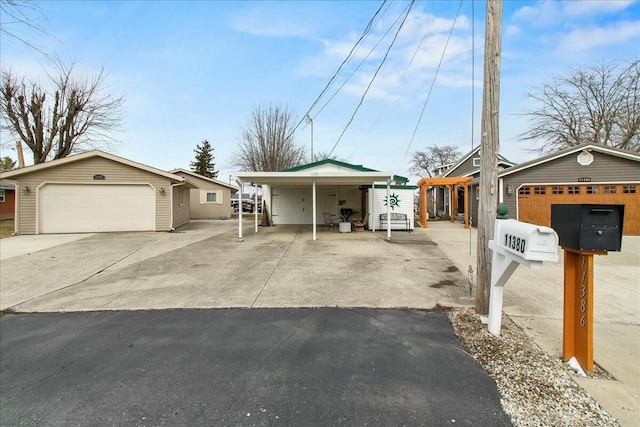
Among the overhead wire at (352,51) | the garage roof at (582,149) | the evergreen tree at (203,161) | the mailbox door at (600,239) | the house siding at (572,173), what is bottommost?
the mailbox door at (600,239)

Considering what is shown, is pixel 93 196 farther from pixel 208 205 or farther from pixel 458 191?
pixel 458 191

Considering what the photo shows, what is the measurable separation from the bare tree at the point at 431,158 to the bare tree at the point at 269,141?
23094 mm

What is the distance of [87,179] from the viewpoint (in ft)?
43.3

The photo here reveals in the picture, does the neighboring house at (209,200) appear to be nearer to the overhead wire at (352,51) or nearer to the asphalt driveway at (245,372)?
the overhead wire at (352,51)

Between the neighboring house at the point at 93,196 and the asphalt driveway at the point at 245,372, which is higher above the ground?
the neighboring house at the point at 93,196

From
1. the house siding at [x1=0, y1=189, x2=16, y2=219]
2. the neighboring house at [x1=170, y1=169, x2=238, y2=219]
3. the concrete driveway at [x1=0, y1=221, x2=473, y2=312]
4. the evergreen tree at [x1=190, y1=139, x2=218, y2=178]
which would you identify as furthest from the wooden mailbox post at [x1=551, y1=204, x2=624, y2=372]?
the evergreen tree at [x1=190, y1=139, x2=218, y2=178]

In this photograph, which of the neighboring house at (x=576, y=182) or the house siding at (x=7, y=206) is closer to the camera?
the neighboring house at (x=576, y=182)

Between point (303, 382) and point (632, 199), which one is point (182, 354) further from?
point (632, 199)

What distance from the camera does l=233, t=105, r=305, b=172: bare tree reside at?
2509 centimetres

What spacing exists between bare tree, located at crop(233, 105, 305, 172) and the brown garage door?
55.7 ft

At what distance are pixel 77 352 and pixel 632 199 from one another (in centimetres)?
1757

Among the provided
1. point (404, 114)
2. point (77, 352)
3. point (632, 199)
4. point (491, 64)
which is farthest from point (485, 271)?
point (632, 199)

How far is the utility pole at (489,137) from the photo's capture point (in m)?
3.60

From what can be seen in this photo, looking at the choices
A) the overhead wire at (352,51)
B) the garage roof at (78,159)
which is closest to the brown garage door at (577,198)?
the overhead wire at (352,51)
